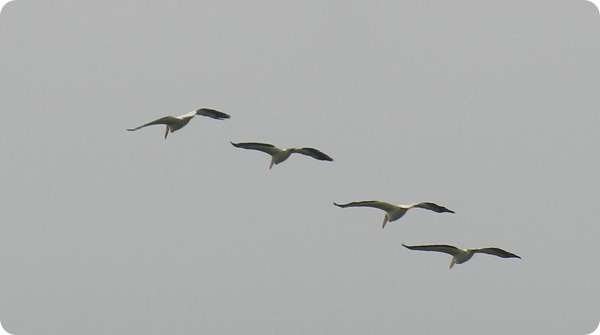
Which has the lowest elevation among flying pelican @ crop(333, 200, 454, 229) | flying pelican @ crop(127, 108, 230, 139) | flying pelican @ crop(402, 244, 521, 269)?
flying pelican @ crop(402, 244, 521, 269)

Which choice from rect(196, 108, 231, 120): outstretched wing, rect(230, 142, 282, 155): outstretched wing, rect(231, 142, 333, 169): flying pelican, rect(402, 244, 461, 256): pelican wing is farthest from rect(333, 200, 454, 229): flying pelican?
rect(196, 108, 231, 120): outstretched wing

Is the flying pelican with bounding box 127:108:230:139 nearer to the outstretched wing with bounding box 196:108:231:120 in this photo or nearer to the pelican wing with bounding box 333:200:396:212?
the outstretched wing with bounding box 196:108:231:120

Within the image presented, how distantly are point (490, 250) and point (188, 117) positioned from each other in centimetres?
921

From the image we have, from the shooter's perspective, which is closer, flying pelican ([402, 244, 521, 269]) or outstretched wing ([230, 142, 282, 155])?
outstretched wing ([230, 142, 282, 155])

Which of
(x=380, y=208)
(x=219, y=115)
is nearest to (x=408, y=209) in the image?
(x=380, y=208)

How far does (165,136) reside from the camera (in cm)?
3994

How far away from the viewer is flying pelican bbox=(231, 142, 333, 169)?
4023 cm

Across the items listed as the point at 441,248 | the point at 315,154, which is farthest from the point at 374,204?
the point at 315,154

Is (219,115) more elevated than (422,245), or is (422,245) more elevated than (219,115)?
(219,115)

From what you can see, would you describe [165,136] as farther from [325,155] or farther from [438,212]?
[438,212]

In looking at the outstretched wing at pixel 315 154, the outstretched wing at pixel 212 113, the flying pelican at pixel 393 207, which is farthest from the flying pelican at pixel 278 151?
the flying pelican at pixel 393 207

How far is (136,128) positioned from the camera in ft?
126

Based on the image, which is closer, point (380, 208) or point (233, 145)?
point (233, 145)

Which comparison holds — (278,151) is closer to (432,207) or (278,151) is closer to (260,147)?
(260,147)
